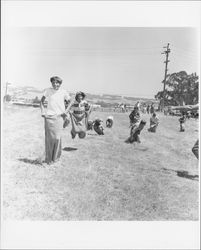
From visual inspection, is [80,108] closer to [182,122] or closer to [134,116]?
[134,116]

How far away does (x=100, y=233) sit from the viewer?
3465 mm

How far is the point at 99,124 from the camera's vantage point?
3730 mm

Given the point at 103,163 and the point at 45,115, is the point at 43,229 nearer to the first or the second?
the point at 103,163

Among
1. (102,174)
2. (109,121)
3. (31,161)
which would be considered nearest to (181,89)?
(109,121)

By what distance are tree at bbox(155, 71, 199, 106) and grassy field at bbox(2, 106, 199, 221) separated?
227mm

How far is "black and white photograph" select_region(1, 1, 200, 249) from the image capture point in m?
3.48

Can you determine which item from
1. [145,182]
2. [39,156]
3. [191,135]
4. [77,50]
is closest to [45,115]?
[39,156]

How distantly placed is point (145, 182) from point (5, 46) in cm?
200

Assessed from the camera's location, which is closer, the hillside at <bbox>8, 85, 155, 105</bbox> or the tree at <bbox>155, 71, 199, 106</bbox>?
the hillside at <bbox>8, 85, 155, 105</bbox>

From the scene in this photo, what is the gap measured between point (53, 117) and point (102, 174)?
776 mm

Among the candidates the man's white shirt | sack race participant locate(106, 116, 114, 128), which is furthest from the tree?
the man's white shirt

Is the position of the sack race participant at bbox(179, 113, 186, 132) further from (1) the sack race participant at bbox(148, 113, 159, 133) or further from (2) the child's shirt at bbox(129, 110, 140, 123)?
(2) the child's shirt at bbox(129, 110, 140, 123)

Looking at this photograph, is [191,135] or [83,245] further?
[191,135]

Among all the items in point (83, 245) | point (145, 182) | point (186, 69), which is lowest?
point (83, 245)
